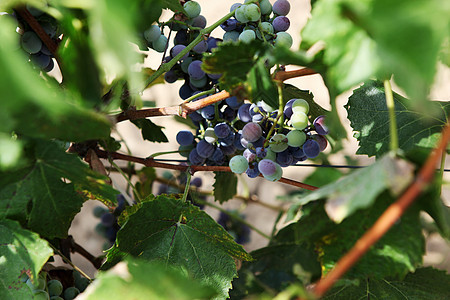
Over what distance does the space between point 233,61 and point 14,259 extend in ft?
0.85

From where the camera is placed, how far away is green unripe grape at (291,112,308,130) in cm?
45

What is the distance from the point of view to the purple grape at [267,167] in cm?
45

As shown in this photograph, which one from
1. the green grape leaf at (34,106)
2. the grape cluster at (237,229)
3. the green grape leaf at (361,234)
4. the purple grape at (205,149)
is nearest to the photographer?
the green grape leaf at (34,106)

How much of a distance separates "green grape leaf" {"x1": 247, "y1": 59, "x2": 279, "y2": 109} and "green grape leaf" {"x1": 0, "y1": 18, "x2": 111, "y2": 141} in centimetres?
14

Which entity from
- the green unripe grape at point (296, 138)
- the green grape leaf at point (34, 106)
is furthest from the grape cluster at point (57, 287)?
the green unripe grape at point (296, 138)

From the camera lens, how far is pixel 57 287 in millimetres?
519

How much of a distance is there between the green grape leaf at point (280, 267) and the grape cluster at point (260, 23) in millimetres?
396

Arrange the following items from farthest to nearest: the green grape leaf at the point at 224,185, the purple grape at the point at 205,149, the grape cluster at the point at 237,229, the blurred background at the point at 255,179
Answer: the blurred background at the point at 255,179 → the grape cluster at the point at 237,229 → the green grape leaf at the point at 224,185 → the purple grape at the point at 205,149

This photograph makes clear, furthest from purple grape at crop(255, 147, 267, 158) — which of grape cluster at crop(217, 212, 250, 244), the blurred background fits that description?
the blurred background

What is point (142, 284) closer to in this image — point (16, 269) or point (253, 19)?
point (16, 269)

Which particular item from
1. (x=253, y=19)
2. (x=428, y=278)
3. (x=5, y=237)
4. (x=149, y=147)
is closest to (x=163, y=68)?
(x=253, y=19)

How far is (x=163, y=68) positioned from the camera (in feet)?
1.60

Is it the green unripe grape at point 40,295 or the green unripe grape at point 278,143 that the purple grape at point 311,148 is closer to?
the green unripe grape at point 278,143

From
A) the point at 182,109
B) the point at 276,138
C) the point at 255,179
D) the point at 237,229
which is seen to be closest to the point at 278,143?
the point at 276,138
